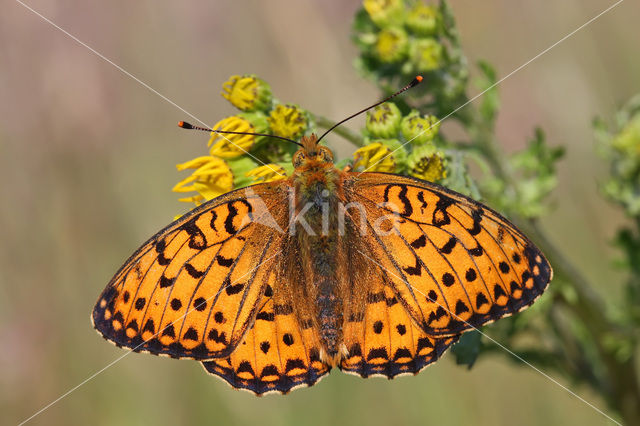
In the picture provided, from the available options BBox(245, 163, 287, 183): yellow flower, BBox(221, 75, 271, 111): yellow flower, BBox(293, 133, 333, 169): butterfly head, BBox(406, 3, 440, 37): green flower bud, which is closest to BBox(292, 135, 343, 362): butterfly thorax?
BBox(293, 133, 333, 169): butterfly head

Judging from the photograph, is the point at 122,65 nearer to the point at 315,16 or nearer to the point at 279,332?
the point at 315,16

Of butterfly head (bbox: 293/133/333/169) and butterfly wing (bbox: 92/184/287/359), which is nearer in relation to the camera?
butterfly wing (bbox: 92/184/287/359)

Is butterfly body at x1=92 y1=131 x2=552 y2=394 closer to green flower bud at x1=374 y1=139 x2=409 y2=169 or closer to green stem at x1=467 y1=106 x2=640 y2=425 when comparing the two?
green flower bud at x1=374 y1=139 x2=409 y2=169

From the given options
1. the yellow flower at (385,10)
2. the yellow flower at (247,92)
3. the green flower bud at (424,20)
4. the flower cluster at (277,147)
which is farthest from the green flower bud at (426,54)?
the yellow flower at (247,92)

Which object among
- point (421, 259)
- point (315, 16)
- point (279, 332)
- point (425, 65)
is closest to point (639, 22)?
point (315, 16)

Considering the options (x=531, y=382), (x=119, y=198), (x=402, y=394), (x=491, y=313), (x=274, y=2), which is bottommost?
(x=531, y=382)

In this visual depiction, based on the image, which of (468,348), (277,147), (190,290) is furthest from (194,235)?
(468,348)

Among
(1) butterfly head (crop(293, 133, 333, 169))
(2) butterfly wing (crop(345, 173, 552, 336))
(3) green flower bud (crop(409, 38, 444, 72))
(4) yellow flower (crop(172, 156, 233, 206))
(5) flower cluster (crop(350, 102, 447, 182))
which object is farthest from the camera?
(3) green flower bud (crop(409, 38, 444, 72))
